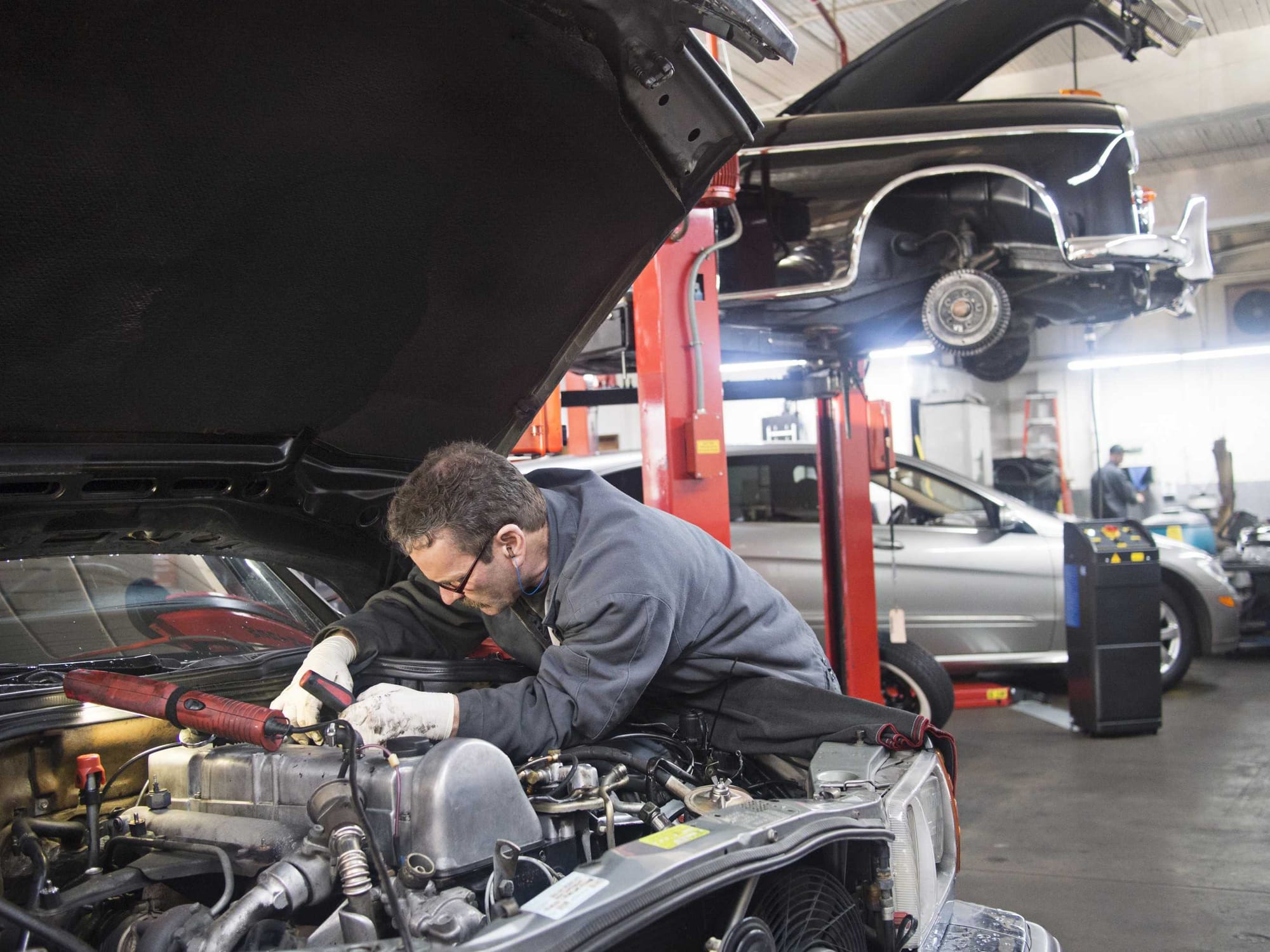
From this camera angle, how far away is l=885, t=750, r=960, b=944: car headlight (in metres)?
1.62

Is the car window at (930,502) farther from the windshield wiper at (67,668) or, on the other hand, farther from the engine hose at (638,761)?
the windshield wiper at (67,668)

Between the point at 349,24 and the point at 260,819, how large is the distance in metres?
1.17

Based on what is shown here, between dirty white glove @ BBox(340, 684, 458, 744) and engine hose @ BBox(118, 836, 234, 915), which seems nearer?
engine hose @ BBox(118, 836, 234, 915)

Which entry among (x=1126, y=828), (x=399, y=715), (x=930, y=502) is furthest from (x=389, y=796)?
(x=930, y=502)

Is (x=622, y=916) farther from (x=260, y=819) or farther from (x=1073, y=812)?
(x=1073, y=812)

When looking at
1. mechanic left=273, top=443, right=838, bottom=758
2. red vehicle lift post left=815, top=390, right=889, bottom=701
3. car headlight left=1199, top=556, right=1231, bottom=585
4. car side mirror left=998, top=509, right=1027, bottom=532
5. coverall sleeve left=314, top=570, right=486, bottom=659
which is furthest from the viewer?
car headlight left=1199, top=556, right=1231, bottom=585

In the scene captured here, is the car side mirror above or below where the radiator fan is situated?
above

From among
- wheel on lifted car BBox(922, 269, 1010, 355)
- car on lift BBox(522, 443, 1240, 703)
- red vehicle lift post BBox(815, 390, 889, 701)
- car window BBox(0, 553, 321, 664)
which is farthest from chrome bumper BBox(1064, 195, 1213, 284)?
car window BBox(0, 553, 321, 664)

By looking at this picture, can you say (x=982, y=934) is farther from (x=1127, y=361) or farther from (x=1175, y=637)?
(x=1127, y=361)

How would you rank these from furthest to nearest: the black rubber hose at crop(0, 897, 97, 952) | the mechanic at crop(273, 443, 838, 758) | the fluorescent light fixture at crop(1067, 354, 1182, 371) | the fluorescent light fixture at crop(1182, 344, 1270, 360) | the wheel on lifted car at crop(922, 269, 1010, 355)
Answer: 1. the fluorescent light fixture at crop(1067, 354, 1182, 371)
2. the fluorescent light fixture at crop(1182, 344, 1270, 360)
3. the wheel on lifted car at crop(922, 269, 1010, 355)
4. the mechanic at crop(273, 443, 838, 758)
5. the black rubber hose at crop(0, 897, 97, 952)

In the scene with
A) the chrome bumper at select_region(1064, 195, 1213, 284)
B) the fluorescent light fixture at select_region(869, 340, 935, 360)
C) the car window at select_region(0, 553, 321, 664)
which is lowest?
the car window at select_region(0, 553, 321, 664)

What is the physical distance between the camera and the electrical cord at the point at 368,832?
1137mm

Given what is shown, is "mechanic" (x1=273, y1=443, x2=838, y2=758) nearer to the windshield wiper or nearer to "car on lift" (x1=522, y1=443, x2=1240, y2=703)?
the windshield wiper

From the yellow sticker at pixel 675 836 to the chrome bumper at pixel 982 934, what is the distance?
56 centimetres
